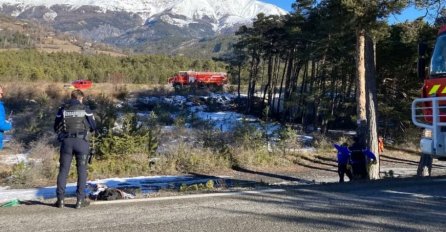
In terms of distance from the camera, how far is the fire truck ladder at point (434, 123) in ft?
26.3

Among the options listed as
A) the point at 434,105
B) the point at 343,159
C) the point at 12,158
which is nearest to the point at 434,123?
the point at 434,105

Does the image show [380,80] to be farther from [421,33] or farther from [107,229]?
[107,229]

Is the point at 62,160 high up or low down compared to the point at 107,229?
up

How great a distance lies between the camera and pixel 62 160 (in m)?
7.23

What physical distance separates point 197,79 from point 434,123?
55551mm

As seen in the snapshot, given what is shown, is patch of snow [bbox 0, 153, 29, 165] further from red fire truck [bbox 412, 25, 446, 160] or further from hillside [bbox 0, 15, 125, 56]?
hillside [bbox 0, 15, 125, 56]

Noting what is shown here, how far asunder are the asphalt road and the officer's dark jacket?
3.60ft

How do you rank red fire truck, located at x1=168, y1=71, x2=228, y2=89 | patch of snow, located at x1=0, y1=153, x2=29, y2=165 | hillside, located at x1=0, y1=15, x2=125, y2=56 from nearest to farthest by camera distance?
patch of snow, located at x1=0, y1=153, x2=29, y2=165, red fire truck, located at x1=168, y1=71, x2=228, y2=89, hillside, located at x1=0, y1=15, x2=125, y2=56

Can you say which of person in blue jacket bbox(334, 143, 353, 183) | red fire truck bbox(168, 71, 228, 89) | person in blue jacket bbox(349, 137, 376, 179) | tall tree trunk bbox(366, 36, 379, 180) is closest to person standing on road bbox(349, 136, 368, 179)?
person in blue jacket bbox(349, 137, 376, 179)

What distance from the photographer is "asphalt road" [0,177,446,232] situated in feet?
19.1

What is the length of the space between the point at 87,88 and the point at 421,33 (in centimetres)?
3322

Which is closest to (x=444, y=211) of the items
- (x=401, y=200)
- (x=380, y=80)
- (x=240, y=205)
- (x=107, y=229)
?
(x=401, y=200)

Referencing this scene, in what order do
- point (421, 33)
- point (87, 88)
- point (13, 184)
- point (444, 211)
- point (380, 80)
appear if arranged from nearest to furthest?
point (444, 211) < point (13, 184) < point (421, 33) < point (380, 80) < point (87, 88)

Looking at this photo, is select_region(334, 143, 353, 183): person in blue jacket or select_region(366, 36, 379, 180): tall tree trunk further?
select_region(366, 36, 379, 180): tall tree trunk
